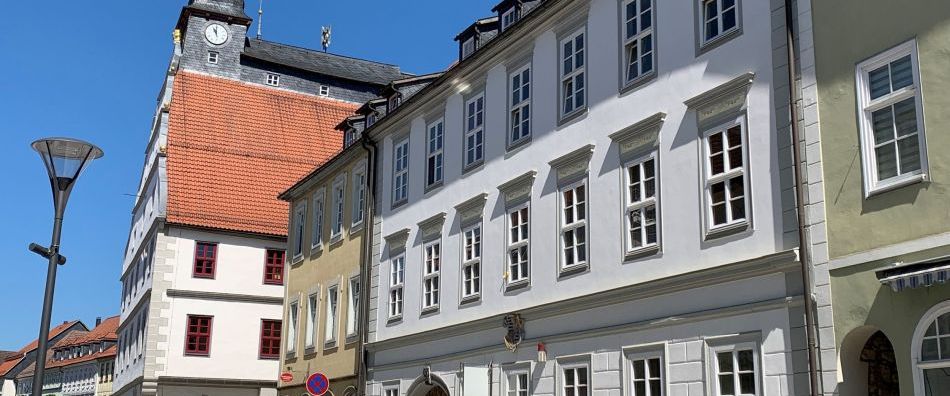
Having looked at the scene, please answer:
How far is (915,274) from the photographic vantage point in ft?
38.8

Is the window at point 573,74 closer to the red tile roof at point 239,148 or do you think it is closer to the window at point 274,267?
the red tile roof at point 239,148

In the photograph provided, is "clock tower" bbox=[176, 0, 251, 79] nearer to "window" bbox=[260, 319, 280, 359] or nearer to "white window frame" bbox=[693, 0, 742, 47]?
"window" bbox=[260, 319, 280, 359]

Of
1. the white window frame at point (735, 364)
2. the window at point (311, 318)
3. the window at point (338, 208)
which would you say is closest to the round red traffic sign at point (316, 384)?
the window at point (338, 208)

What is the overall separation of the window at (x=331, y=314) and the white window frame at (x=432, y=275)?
6111 mm

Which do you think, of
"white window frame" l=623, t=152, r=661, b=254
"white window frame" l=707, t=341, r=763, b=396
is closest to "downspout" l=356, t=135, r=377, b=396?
"white window frame" l=623, t=152, r=661, b=254

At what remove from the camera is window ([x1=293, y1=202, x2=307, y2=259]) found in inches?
1369

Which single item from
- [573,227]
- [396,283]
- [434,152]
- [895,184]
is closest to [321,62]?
[396,283]

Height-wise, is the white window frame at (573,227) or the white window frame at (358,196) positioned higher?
the white window frame at (358,196)

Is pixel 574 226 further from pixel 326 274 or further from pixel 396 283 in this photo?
pixel 326 274

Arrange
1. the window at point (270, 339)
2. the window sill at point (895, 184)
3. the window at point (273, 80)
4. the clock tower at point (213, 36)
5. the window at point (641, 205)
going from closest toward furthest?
1. the window sill at point (895, 184)
2. the window at point (641, 205)
3. the window at point (270, 339)
4. the clock tower at point (213, 36)
5. the window at point (273, 80)

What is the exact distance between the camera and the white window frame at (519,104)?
69.6 feet

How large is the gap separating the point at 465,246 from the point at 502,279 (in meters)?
2.06

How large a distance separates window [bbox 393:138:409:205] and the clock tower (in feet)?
84.6

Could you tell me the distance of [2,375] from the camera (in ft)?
382
